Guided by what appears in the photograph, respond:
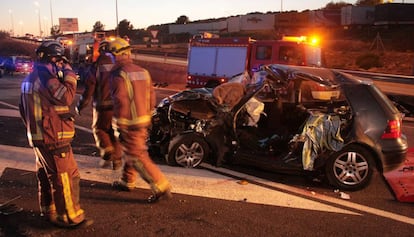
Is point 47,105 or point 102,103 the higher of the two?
point 47,105

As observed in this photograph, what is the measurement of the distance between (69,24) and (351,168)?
71.6 meters

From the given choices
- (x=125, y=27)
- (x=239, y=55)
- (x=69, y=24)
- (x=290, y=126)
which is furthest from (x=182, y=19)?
(x=290, y=126)

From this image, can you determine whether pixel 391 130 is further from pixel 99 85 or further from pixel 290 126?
pixel 99 85

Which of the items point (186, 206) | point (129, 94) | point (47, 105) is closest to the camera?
point (47, 105)

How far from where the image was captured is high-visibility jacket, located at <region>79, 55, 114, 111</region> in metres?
5.47

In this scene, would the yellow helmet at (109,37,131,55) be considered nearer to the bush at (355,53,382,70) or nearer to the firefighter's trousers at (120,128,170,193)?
the firefighter's trousers at (120,128,170,193)

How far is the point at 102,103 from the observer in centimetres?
558

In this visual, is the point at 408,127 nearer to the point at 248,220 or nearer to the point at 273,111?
the point at 273,111

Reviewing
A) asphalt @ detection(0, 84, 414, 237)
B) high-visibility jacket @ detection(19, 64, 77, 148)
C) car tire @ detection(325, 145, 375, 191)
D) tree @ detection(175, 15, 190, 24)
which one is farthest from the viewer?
tree @ detection(175, 15, 190, 24)

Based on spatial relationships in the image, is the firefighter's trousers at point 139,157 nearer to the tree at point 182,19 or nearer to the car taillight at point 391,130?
the car taillight at point 391,130

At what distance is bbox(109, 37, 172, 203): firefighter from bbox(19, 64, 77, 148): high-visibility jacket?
2.09 ft

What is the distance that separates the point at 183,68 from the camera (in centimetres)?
2330

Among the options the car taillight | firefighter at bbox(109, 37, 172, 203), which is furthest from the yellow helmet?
the car taillight

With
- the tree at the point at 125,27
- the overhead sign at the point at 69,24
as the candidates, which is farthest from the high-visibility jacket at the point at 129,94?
the tree at the point at 125,27
